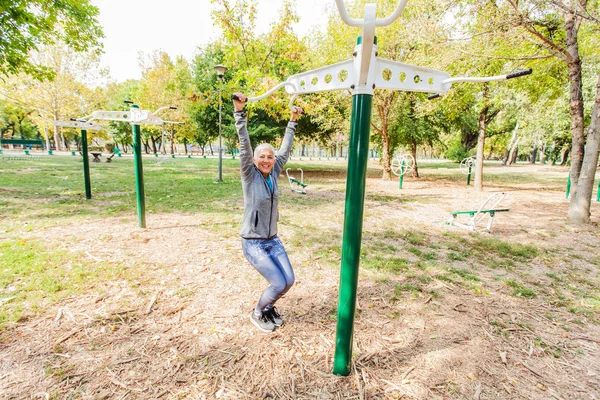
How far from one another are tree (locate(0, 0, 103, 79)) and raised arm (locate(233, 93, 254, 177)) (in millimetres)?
9021

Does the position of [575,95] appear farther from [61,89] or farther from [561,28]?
[61,89]

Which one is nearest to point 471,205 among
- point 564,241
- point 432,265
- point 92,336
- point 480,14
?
point 564,241

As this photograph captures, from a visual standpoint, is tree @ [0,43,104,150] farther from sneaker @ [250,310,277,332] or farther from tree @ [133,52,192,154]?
sneaker @ [250,310,277,332]

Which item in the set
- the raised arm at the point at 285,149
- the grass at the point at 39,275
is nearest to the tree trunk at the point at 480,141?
the raised arm at the point at 285,149

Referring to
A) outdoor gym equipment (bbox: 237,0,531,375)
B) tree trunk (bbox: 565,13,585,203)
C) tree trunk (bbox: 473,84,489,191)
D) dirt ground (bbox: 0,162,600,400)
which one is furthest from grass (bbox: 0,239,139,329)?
tree trunk (bbox: 473,84,489,191)

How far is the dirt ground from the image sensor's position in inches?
96.8

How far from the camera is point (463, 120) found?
19844 mm

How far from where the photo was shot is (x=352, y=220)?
2.28 metres

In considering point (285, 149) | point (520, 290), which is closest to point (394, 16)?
point (285, 149)

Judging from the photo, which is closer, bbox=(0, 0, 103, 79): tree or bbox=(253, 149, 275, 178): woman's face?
bbox=(253, 149, 275, 178): woman's face

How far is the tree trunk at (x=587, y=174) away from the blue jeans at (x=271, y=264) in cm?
886

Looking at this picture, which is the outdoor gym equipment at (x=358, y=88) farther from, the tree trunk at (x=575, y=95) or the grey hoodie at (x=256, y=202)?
the tree trunk at (x=575, y=95)

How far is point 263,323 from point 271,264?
809mm

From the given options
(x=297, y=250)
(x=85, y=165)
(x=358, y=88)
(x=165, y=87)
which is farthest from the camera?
(x=165, y=87)
